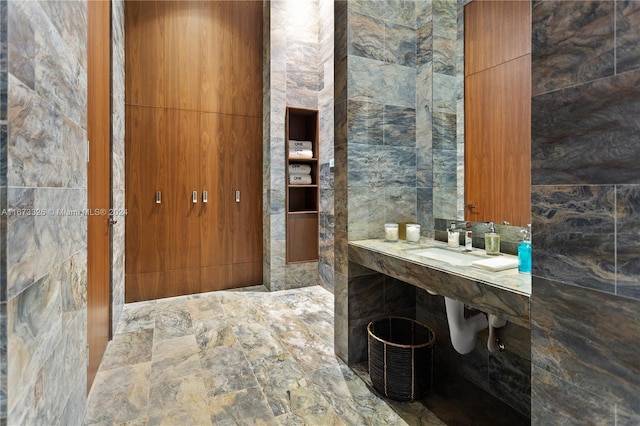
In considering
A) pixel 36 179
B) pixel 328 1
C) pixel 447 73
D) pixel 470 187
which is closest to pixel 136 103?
pixel 328 1

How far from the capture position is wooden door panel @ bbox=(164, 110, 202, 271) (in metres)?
3.62

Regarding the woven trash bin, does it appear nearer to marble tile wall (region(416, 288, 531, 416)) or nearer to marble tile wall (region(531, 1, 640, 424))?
marble tile wall (region(416, 288, 531, 416))

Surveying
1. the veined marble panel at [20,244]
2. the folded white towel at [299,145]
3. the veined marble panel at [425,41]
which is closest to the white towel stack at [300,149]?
the folded white towel at [299,145]

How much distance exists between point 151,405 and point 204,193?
2341 millimetres

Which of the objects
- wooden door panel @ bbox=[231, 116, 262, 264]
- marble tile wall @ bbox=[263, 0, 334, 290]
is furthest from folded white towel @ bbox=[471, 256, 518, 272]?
wooden door panel @ bbox=[231, 116, 262, 264]

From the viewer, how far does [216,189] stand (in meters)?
3.82

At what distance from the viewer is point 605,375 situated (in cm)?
91

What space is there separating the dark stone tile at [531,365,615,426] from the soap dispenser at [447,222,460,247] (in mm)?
1046

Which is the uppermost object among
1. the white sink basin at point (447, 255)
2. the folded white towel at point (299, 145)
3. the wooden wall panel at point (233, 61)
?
the wooden wall panel at point (233, 61)

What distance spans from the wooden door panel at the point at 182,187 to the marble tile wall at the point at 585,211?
3.36 meters

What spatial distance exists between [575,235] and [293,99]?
11.4ft

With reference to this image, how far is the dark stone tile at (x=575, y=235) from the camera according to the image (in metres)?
0.91

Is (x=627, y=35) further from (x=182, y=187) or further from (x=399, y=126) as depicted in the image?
(x=182, y=187)

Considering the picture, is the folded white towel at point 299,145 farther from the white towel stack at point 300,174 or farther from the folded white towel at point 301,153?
the white towel stack at point 300,174
